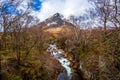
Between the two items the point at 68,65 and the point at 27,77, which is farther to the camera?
the point at 68,65

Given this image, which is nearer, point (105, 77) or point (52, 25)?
point (105, 77)

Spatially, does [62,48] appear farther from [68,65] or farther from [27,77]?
[27,77]

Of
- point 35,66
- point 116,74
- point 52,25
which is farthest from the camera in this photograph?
point 52,25

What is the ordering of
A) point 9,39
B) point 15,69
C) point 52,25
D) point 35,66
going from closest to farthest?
point 15,69 → point 35,66 → point 9,39 → point 52,25

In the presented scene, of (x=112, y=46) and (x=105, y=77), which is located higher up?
(x=112, y=46)

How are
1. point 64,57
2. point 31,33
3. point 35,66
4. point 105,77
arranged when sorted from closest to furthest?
point 105,77, point 35,66, point 31,33, point 64,57

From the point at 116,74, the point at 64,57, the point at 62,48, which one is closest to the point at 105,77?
the point at 116,74

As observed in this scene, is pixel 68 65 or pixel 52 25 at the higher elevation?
pixel 52 25

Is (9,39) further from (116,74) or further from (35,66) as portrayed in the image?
(116,74)

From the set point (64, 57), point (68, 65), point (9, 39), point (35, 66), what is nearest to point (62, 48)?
point (64, 57)

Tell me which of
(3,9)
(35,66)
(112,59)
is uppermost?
(3,9)
